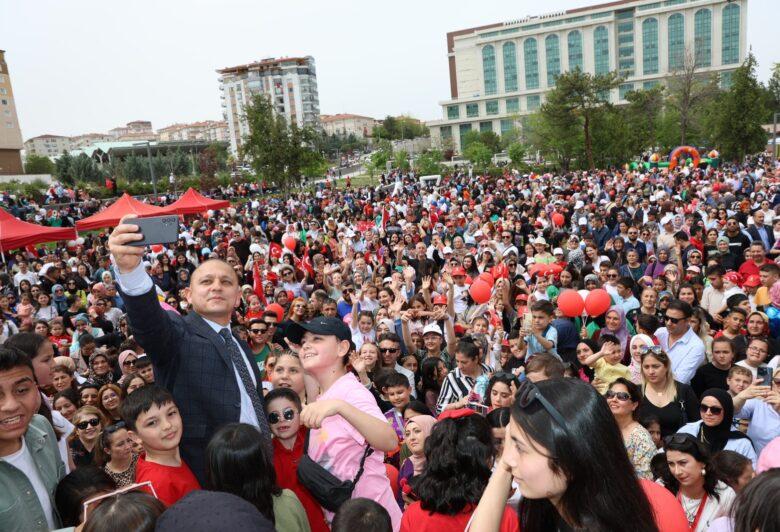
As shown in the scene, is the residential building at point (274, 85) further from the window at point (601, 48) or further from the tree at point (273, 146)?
the tree at point (273, 146)

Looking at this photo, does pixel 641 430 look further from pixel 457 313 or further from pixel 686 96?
pixel 686 96

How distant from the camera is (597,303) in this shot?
6574 millimetres

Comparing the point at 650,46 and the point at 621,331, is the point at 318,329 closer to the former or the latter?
the point at 621,331

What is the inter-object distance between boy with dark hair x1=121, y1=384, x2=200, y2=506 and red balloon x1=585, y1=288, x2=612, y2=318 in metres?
5.27

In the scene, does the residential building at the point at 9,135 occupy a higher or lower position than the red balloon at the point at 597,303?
higher

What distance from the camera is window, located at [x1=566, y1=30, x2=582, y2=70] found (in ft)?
290

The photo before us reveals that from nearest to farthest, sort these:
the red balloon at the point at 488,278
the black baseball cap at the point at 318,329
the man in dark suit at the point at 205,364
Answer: the man in dark suit at the point at 205,364 < the black baseball cap at the point at 318,329 < the red balloon at the point at 488,278

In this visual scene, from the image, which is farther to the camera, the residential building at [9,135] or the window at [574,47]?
the window at [574,47]

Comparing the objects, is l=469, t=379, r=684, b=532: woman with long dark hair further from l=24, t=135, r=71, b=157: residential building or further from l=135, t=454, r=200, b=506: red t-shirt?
l=24, t=135, r=71, b=157: residential building

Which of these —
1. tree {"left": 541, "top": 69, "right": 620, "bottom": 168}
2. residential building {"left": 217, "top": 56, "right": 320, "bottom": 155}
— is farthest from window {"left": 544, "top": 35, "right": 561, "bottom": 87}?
tree {"left": 541, "top": 69, "right": 620, "bottom": 168}

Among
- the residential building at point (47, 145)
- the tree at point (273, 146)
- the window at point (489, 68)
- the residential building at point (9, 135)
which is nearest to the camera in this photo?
the tree at point (273, 146)

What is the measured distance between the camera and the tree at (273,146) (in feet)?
90.6

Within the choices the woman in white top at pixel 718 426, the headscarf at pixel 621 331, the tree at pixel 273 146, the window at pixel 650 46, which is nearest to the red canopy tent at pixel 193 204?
the tree at pixel 273 146

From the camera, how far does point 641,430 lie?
374cm
